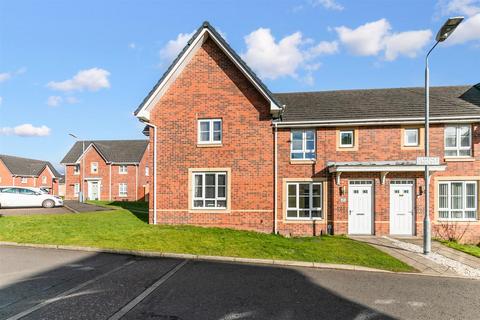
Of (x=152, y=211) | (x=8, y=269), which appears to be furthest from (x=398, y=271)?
(x=152, y=211)

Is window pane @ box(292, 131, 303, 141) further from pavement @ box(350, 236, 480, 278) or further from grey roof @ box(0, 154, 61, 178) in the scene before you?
grey roof @ box(0, 154, 61, 178)

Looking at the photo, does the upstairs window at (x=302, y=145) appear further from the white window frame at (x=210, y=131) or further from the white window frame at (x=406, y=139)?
the white window frame at (x=406, y=139)

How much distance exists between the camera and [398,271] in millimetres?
8969

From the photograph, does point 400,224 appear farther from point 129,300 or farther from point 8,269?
point 8,269

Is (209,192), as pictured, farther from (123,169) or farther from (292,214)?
(123,169)

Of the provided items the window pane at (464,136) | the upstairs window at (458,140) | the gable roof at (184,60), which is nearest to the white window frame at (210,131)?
the gable roof at (184,60)

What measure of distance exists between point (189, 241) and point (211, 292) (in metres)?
5.15

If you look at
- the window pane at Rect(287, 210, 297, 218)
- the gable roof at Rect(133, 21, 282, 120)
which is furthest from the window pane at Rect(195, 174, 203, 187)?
the window pane at Rect(287, 210, 297, 218)

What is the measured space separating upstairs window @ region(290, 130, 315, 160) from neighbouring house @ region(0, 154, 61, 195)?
53135 mm

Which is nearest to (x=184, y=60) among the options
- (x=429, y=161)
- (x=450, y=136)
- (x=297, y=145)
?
(x=297, y=145)

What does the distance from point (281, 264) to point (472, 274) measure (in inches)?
207

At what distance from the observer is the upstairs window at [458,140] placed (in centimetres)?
1497

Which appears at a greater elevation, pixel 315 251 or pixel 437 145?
pixel 437 145

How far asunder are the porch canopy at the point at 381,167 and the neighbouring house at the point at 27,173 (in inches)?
2177
